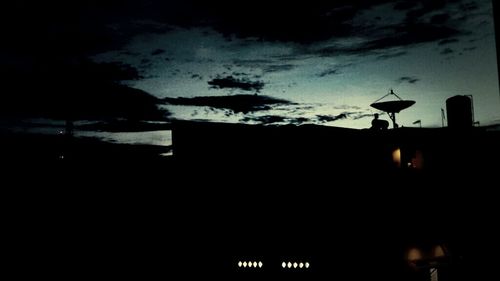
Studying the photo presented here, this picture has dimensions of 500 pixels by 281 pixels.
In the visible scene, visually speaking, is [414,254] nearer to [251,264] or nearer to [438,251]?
[438,251]

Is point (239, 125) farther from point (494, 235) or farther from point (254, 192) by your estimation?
point (494, 235)

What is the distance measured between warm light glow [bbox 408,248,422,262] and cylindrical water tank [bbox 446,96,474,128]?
825cm

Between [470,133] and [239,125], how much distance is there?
12722 mm

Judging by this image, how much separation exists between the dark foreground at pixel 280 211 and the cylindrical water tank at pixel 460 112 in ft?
6.93

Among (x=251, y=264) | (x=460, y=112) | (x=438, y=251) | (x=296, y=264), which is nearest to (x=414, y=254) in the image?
(x=438, y=251)

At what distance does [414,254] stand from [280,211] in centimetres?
713

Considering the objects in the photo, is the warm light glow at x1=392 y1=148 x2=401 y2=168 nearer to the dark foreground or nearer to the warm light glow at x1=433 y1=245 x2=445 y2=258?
the dark foreground

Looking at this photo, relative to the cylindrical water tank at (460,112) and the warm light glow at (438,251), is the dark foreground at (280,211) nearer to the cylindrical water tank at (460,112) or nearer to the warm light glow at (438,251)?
the warm light glow at (438,251)

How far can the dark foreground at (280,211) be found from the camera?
1925cm

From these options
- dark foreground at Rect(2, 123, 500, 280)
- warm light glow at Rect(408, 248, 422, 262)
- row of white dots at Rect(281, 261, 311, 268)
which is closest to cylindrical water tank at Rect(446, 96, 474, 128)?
dark foreground at Rect(2, 123, 500, 280)

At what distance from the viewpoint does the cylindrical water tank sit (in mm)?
24014

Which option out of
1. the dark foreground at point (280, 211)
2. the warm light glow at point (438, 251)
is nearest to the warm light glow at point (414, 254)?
the dark foreground at point (280, 211)

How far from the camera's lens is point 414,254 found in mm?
20156

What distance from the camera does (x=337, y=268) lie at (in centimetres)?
1914
